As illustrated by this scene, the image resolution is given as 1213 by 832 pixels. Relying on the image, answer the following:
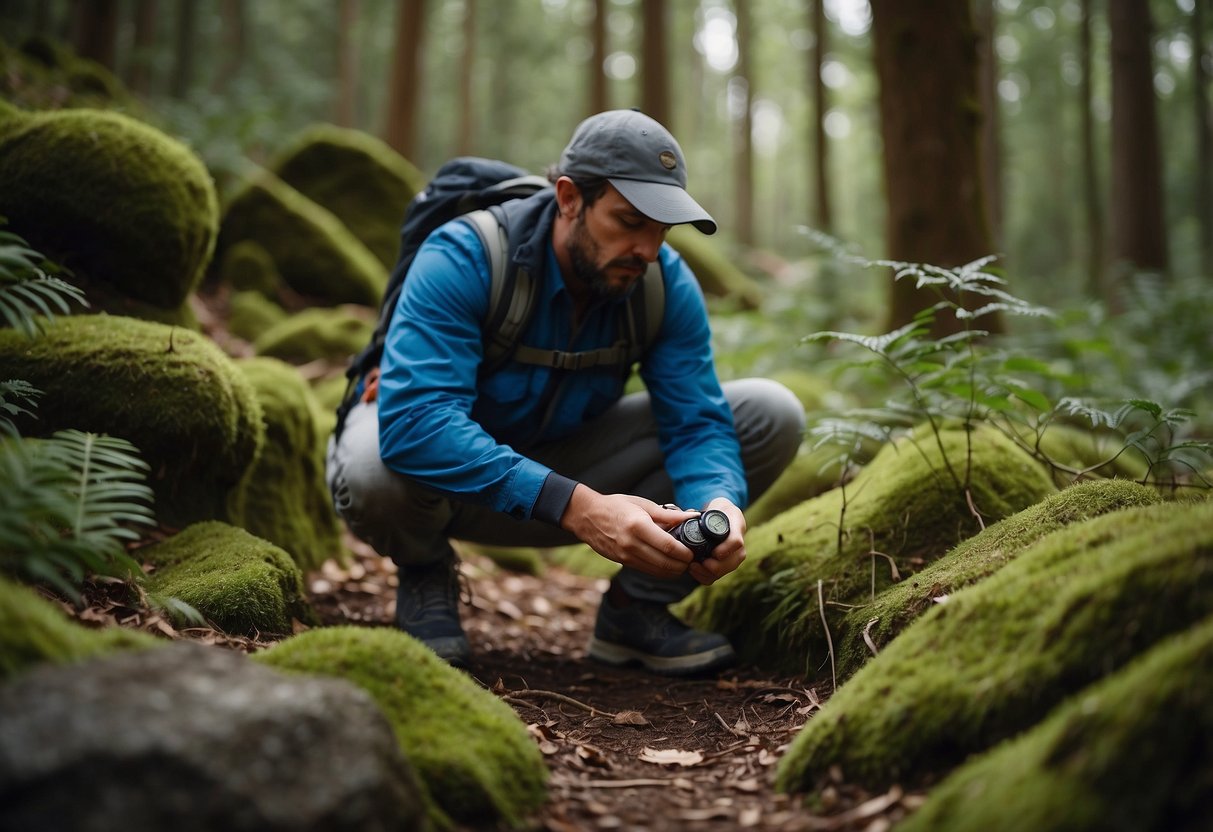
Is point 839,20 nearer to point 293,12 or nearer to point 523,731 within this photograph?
point 293,12

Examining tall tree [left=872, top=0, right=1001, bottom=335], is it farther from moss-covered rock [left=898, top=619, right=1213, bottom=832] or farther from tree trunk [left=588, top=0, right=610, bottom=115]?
tree trunk [left=588, top=0, right=610, bottom=115]

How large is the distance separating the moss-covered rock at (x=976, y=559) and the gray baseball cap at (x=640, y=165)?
4.97 ft

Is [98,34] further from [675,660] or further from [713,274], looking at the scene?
[675,660]

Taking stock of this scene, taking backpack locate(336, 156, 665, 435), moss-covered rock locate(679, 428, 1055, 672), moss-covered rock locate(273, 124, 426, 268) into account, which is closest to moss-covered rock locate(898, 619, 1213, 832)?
moss-covered rock locate(679, 428, 1055, 672)

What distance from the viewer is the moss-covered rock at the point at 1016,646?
1979mm

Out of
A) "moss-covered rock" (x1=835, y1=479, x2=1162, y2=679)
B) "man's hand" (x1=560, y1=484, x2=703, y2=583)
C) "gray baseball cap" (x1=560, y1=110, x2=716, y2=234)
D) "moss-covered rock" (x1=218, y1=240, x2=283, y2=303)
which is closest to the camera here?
"moss-covered rock" (x1=835, y1=479, x2=1162, y2=679)

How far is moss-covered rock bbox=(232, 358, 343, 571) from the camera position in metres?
4.59

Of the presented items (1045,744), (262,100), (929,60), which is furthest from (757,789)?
(262,100)

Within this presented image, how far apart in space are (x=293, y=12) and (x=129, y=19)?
487 centimetres

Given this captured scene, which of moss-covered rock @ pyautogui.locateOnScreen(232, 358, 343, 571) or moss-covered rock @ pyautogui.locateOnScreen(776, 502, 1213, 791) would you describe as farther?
moss-covered rock @ pyautogui.locateOnScreen(232, 358, 343, 571)

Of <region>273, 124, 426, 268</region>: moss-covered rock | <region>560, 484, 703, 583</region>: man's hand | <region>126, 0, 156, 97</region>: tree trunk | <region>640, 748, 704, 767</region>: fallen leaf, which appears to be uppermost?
<region>126, 0, 156, 97</region>: tree trunk

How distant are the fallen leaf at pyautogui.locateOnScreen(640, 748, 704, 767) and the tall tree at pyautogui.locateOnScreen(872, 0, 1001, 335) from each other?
402 centimetres

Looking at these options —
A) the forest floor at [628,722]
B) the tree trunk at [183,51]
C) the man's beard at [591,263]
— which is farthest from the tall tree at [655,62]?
the tree trunk at [183,51]

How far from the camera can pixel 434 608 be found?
388 centimetres
